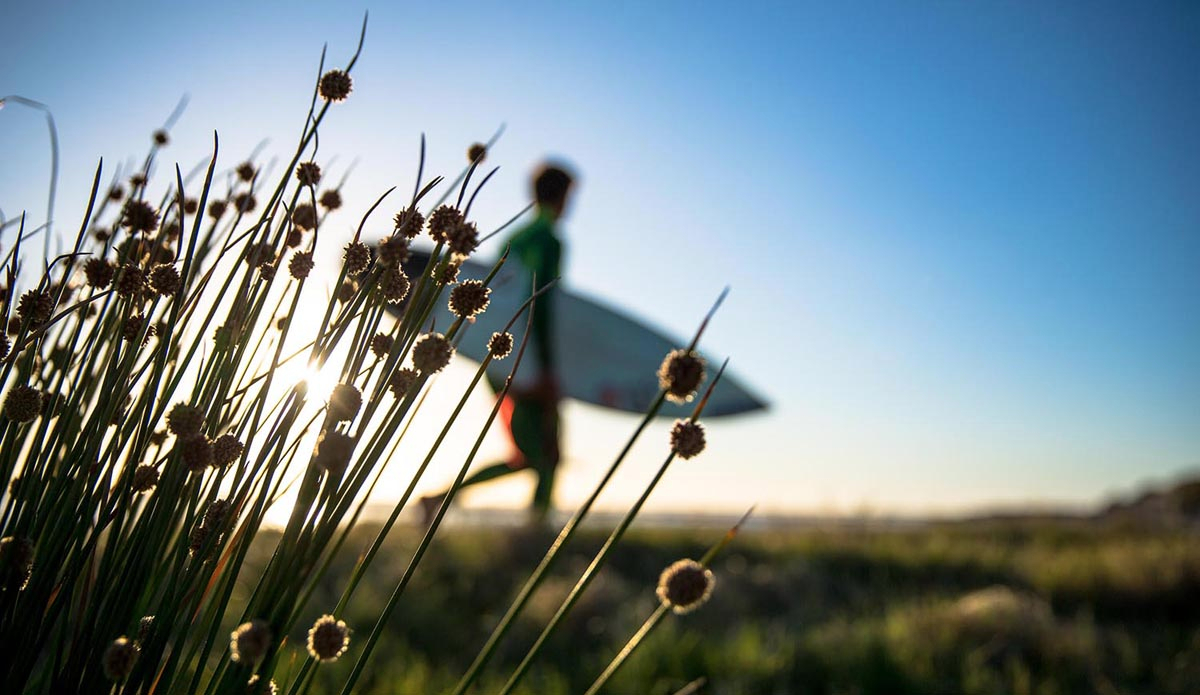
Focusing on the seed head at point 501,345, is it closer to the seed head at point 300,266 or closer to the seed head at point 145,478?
the seed head at point 300,266

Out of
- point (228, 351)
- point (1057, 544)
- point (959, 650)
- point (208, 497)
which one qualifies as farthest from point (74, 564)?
point (1057, 544)

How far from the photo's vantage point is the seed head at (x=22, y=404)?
35.1 inches

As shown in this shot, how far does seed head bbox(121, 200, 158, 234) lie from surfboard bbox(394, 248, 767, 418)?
A: 14.3 ft

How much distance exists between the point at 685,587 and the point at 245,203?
0.86 m

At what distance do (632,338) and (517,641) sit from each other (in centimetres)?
331

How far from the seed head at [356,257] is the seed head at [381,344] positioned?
0.08 meters

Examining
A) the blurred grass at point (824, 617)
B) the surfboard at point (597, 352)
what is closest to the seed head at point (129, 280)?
the blurred grass at point (824, 617)

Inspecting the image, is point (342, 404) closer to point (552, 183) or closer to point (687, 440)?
point (687, 440)

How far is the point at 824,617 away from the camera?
528 cm

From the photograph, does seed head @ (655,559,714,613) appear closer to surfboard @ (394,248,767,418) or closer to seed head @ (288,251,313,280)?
seed head @ (288,251,313,280)

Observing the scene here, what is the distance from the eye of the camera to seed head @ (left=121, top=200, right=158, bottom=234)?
3.24 feet

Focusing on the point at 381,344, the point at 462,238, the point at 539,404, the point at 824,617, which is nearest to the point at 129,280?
the point at 381,344

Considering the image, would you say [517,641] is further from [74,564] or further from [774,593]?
[74,564]

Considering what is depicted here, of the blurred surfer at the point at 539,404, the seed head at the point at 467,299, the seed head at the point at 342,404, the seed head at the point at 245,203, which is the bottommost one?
the seed head at the point at 342,404
